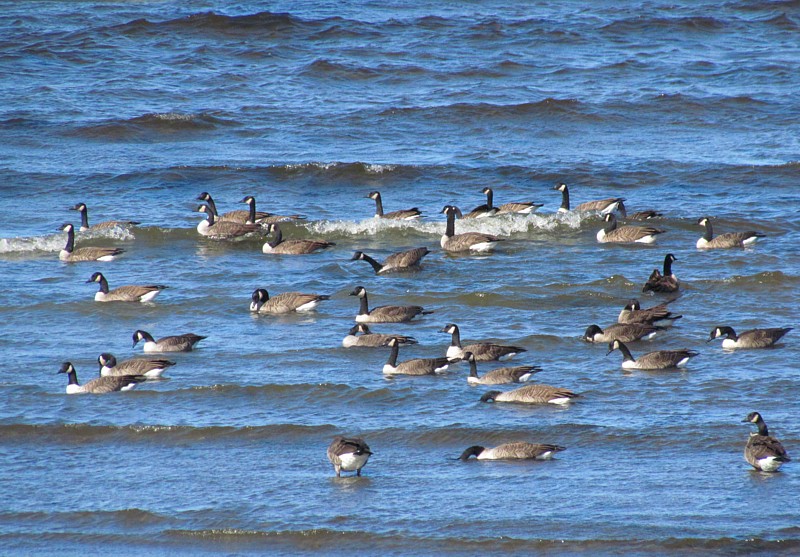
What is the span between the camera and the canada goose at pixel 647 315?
15461 millimetres

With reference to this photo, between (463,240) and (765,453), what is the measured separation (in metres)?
10.3

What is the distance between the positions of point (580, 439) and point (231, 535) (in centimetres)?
385

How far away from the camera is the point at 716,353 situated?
570 inches

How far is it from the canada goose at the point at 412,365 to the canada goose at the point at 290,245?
6.42 meters

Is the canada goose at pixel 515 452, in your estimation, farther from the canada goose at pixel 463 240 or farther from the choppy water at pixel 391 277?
the canada goose at pixel 463 240

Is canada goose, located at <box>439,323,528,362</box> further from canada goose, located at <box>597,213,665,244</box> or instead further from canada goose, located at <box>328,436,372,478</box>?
canada goose, located at <box>597,213,665,244</box>

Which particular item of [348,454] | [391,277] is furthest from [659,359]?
[391,277]

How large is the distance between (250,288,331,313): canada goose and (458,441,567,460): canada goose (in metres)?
6.00

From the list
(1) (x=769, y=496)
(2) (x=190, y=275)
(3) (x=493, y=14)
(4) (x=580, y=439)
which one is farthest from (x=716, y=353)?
(3) (x=493, y=14)

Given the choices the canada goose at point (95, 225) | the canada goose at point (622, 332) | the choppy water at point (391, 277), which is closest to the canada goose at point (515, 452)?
the choppy water at point (391, 277)

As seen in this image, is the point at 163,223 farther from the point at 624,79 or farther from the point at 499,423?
the point at 624,79

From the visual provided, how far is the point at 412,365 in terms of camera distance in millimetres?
13938

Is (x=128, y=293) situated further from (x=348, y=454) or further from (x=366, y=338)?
(x=348, y=454)

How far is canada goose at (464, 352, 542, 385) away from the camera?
1348cm
